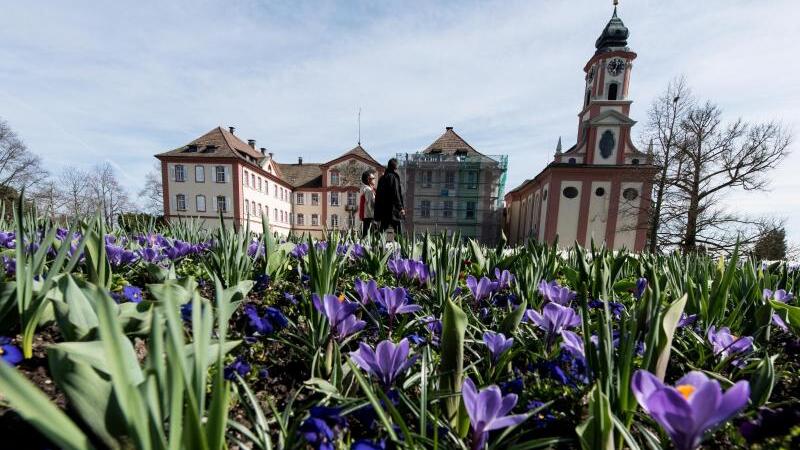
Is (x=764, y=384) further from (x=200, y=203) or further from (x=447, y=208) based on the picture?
(x=200, y=203)

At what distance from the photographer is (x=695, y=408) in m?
0.53

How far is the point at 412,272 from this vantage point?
2.22 m

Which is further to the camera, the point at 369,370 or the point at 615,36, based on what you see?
the point at 615,36

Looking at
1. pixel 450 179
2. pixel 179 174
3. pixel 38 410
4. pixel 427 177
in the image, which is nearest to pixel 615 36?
pixel 450 179

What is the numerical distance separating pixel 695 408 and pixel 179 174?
1524 inches

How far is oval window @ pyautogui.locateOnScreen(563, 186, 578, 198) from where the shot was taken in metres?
27.6

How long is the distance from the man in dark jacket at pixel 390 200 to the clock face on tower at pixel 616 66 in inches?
1202

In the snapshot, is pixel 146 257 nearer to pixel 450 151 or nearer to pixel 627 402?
pixel 627 402

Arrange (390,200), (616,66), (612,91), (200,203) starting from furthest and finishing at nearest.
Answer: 1. (200,203)
2. (612,91)
3. (616,66)
4. (390,200)

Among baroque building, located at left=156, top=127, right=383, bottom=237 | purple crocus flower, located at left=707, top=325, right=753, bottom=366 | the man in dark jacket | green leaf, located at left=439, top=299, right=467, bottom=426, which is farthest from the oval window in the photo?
green leaf, located at left=439, top=299, right=467, bottom=426

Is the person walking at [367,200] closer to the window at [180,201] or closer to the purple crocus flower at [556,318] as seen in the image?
the purple crocus flower at [556,318]

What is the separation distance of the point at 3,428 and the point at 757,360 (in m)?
2.15

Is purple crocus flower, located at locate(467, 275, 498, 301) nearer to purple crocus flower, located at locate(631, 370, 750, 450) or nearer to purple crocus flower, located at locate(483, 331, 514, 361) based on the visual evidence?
purple crocus flower, located at locate(483, 331, 514, 361)

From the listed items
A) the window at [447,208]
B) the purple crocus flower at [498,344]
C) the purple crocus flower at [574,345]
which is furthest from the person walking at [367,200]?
the window at [447,208]
